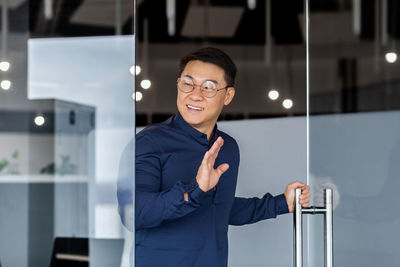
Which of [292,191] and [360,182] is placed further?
[292,191]

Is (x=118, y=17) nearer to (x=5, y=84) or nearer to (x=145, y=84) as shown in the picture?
(x=5, y=84)

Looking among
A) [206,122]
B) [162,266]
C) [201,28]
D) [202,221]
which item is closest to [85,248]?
[162,266]

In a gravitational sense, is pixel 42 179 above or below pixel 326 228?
above

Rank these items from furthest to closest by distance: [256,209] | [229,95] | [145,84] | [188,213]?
[145,84], [229,95], [256,209], [188,213]

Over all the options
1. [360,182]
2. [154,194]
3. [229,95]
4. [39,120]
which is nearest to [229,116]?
[229,95]

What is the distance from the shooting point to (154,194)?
2744 millimetres

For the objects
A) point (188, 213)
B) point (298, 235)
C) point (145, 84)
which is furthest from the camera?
point (145, 84)

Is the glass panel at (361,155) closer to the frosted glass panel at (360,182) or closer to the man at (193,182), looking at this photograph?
the frosted glass panel at (360,182)

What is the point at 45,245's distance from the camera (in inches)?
103

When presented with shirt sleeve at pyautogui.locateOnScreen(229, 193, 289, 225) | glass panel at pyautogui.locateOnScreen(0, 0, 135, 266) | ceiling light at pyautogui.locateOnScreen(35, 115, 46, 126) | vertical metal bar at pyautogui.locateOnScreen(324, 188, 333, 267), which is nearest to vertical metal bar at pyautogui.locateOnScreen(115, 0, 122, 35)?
glass panel at pyautogui.locateOnScreen(0, 0, 135, 266)

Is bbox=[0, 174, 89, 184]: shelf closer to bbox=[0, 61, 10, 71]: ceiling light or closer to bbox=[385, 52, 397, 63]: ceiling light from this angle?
bbox=[0, 61, 10, 71]: ceiling light

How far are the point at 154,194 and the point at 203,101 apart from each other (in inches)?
21.0

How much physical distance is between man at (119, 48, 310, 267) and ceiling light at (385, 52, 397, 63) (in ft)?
2.25

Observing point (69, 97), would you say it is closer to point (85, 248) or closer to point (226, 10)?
point (85, 248)
